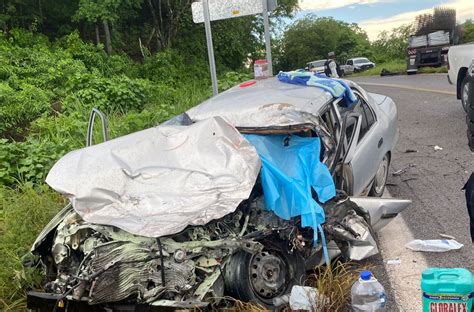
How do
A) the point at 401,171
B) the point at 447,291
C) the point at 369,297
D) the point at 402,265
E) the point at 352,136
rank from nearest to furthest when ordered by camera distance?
the point at 447,291 < the point at 369,297 < the point at 402,265 < the point at 352,136 < the point at 401,171

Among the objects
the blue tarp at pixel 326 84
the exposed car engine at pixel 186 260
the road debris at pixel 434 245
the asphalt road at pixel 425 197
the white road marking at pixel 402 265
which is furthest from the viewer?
the blue tarp at pixel 326 84

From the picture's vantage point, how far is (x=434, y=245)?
4.46 metres

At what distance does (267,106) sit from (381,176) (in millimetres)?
A: 2161

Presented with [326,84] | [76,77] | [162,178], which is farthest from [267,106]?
[76,77]

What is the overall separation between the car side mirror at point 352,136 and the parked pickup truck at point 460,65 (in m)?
5.16

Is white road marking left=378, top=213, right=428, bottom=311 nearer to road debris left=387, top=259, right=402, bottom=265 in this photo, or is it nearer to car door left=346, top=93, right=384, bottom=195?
road debris left=387, top=259, right=402, bottom=265

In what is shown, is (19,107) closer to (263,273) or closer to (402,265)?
(263,273)

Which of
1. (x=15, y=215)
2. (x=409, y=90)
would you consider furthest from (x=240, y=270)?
(x=409, y=90)

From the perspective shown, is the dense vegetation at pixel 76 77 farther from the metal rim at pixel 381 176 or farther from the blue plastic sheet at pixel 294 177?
the metal rim at pixel 381 176

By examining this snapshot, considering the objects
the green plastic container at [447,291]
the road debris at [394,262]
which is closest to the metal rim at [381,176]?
the road debris at [394,262]

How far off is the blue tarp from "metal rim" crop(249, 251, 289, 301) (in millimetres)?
1872

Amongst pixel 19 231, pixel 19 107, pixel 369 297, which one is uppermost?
pixel 19 107

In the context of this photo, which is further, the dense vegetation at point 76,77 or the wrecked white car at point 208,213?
the dense vegetation at point 76,77

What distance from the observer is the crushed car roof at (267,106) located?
412 centimetres
